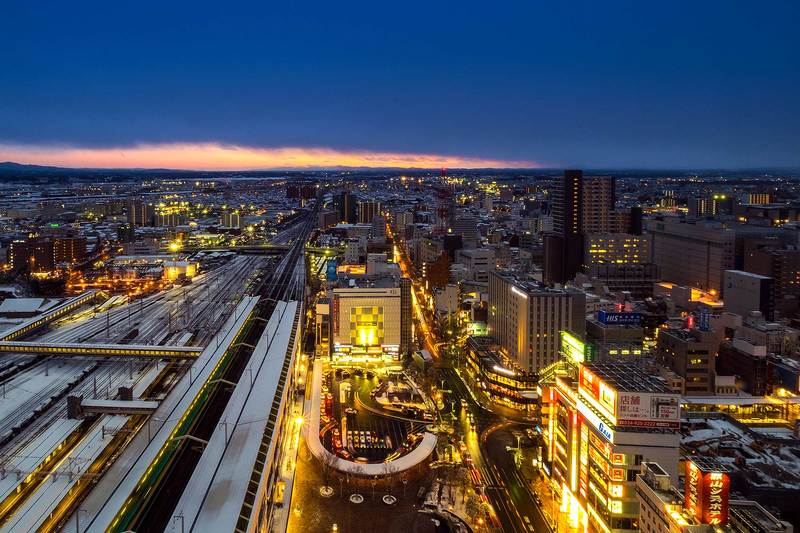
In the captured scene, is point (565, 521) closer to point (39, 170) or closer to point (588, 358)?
point (588, 358)

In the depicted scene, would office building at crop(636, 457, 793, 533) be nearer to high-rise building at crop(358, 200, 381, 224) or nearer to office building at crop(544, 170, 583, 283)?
office building at crop(544, 170, 583, 283)

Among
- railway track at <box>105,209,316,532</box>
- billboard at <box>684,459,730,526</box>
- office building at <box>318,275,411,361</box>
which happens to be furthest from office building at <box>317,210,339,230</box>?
billboard at <box>684,459,730,526</box>

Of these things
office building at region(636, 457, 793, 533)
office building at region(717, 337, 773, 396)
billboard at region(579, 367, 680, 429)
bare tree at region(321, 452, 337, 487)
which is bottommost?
bare tree at region(321, 452, 337, 487)

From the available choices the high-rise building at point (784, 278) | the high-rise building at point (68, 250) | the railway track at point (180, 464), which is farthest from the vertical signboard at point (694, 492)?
the high-rise building at point (68, 250)

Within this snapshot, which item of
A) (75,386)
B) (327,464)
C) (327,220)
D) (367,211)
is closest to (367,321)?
(327,464)

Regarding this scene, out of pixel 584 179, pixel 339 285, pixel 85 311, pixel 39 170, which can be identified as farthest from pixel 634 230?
pixel 39 170

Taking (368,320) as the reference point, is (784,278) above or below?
above

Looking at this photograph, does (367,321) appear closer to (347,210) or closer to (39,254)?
(39,254)
